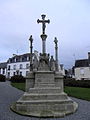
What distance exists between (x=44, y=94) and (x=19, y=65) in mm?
50391

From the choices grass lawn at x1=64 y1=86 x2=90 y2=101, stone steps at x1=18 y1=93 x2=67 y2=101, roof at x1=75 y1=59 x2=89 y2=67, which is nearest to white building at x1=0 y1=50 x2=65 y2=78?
roof at x1=75 y1=59 x2=89 y2=67

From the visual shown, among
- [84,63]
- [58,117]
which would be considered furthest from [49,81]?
[84,63]

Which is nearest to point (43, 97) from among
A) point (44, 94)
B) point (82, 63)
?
point (44, 94)

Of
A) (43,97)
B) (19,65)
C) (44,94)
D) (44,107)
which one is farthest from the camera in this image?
(19,65)

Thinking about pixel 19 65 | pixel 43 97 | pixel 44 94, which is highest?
pixel 19 65

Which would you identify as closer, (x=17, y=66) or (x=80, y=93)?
(x=80, y=93)

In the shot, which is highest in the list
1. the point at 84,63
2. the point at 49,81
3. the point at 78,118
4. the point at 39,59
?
the point at 84,63

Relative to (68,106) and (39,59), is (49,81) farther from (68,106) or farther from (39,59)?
(68,106)

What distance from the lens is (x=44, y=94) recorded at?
1164 centimetres

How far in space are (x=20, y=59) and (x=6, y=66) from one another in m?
6.59

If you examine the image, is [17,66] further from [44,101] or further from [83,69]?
[44,101]

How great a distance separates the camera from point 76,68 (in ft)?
187

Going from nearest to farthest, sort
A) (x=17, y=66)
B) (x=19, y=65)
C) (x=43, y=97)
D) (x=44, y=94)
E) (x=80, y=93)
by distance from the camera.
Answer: (x=43, y=97) < (x=44, y=94) < (x=80, y=93) < (x=19, y=65) < (x=17, y=66)

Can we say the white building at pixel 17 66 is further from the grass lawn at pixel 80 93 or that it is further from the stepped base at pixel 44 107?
the stepped base at pixel 44 107
